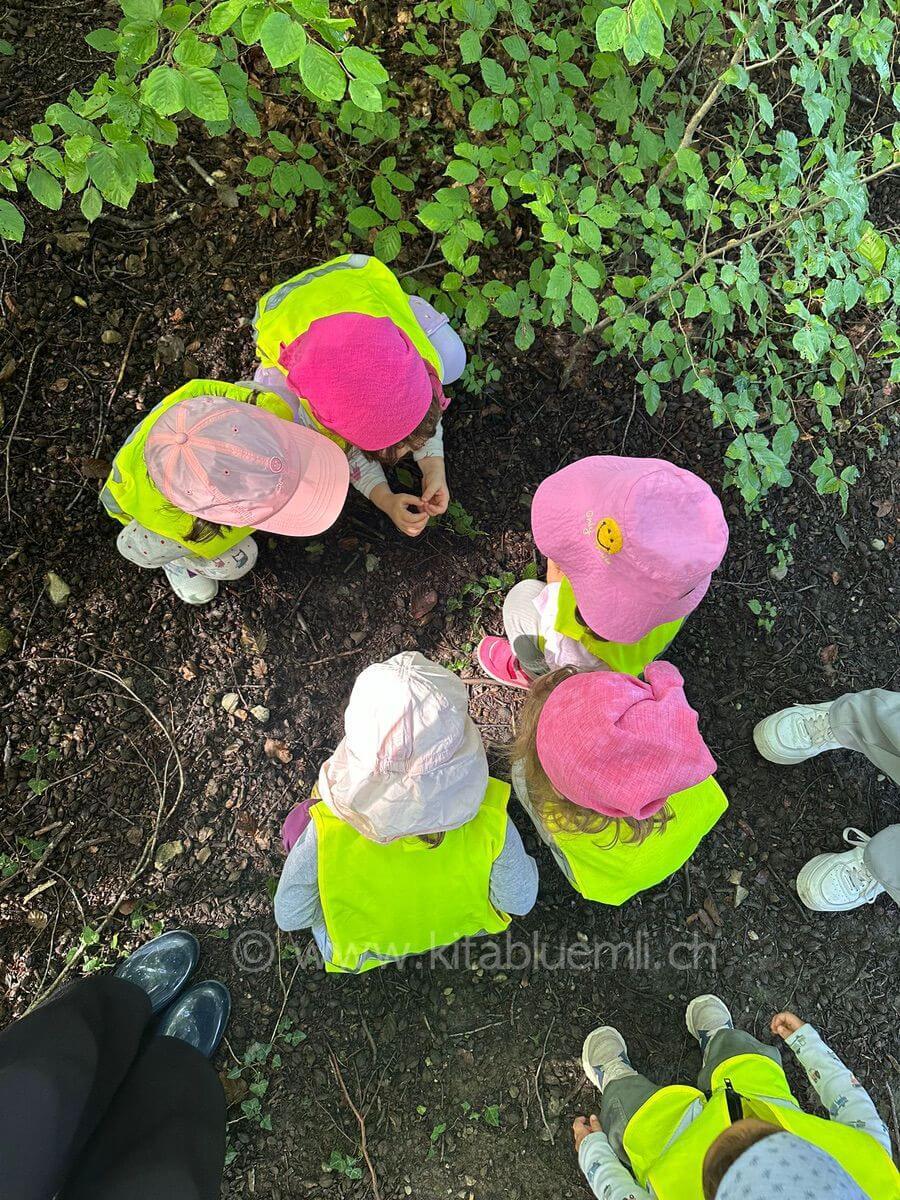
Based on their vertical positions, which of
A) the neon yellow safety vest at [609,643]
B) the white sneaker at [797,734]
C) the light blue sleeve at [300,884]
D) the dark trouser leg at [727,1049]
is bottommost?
the dark trouser leg at [727,1049]

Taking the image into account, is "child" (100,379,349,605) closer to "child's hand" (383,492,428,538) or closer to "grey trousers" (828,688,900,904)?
"child's hand" (383,492,428,538)

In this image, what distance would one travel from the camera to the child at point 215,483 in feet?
5.42

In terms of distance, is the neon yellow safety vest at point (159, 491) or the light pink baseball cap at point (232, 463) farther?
the neon yellow safety vest at point (159, 491)

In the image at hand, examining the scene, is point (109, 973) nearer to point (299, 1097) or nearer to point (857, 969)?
point (299, 1097)

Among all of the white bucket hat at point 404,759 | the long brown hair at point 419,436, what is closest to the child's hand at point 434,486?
the long brown hair at point 419,436

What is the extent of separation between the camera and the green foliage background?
1.25 metres

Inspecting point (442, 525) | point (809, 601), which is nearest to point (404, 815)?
point (442, 525)

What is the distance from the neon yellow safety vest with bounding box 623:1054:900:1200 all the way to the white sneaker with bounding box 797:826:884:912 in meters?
0.55

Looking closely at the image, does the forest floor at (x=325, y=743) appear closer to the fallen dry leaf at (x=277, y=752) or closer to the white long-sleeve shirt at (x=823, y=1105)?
the fallen dry leaf at (x=277, y=752)

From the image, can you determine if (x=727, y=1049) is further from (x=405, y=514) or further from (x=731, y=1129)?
(x=405, y=514)

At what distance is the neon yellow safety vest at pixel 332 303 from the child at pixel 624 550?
62 cm

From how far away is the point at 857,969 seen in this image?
236 centimetres

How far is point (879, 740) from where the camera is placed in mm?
2117

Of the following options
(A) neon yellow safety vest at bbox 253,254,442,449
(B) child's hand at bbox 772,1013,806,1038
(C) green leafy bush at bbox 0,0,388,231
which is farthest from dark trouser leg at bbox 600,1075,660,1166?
(C) green leafy bush at bbox 0,0,388,231
